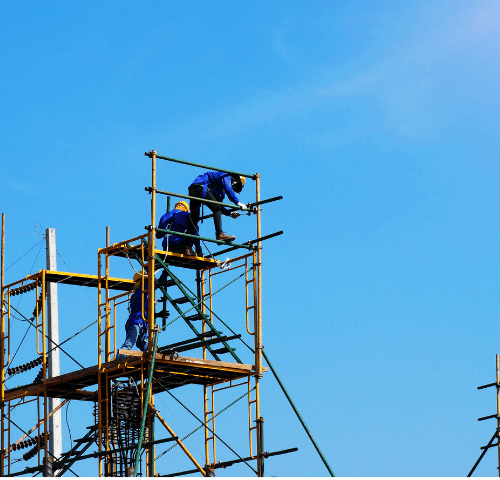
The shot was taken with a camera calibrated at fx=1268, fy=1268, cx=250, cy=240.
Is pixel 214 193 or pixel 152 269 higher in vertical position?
pixel 214 193

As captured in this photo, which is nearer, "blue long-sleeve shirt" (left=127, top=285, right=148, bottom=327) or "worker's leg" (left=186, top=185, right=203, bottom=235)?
"blue long-sleeve shirt" (left=127, top=285, right=148, bottom=327)

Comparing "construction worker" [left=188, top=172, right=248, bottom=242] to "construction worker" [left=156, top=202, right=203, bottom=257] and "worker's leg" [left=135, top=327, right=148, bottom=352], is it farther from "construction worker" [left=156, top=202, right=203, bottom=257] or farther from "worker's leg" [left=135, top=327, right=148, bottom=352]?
"worker's leg" [left=135, top=327, right=148, bottom=352]

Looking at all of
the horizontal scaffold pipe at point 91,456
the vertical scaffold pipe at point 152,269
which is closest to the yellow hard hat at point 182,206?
the vertical scaffold pipe at point 152,269

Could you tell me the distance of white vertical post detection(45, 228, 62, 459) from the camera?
3294 cm

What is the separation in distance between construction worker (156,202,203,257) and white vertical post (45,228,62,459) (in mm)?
6360

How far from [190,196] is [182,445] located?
5.31 metres

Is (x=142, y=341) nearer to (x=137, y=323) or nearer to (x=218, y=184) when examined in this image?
(x=137, y=323)

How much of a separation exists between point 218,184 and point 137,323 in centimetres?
374

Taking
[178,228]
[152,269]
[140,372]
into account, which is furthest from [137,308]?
[178,228]

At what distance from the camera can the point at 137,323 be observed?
26.6 meters

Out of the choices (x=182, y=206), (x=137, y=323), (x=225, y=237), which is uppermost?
→ (x=182, y=206)

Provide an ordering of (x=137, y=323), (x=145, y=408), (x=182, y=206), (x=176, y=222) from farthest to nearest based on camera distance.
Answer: (x=182, y=206)
(x=176, y=222)
(x=137, y=323)
(x=145, y=408)

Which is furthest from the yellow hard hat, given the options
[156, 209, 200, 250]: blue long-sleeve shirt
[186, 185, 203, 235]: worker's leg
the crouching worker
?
the crouching worker

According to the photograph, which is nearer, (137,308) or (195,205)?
(137,308)
